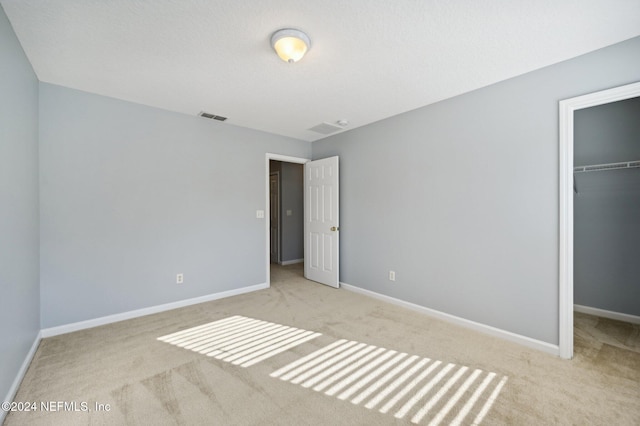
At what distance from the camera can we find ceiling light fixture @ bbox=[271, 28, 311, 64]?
1902mm

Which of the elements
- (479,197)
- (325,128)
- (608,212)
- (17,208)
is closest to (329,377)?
(479,197)

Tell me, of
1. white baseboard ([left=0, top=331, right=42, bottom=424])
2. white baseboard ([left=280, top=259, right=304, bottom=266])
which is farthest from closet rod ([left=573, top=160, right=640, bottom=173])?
white baseboard ([left=0, top=331, right=42, bottom=424])

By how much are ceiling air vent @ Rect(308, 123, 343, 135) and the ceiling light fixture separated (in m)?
1.93

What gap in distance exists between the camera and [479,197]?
284 cm

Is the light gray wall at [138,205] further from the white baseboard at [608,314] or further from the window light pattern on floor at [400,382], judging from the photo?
the white baseboard at [608,314]

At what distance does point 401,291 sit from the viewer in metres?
3.55

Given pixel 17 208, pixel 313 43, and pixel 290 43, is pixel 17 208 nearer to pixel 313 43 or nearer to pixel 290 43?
pixel 290 43

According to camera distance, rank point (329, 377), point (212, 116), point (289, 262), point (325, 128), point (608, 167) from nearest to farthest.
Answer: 1. point (329, 377)
2. point (608, 167)
3. point (212, 116)
4. point (325, 128)
5. point (289, 262)

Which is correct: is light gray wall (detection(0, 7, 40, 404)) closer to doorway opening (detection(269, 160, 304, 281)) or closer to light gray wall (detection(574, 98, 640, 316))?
doorway opening (detection(269, 160, 304, 281))

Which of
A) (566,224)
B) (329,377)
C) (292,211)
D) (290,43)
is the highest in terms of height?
(290,43)

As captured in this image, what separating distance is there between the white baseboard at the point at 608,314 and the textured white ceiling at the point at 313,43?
9.16 ft

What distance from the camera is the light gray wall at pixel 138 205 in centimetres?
276

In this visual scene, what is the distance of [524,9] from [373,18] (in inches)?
36.6

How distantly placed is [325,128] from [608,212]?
3552mm
